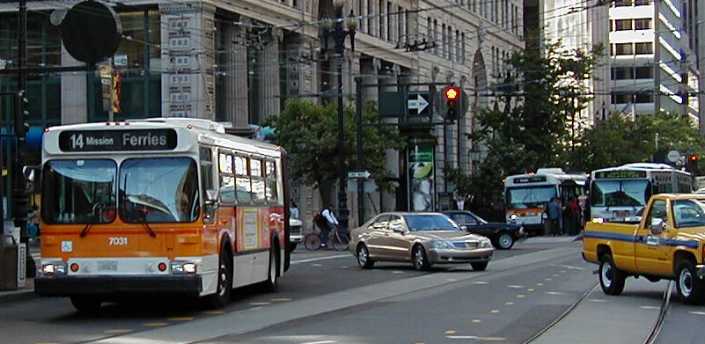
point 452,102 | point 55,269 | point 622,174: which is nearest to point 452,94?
point 452,102

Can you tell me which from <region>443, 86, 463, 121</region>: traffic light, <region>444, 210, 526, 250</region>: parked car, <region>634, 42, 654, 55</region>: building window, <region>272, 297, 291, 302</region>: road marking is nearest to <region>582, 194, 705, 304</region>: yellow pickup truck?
<region>272, 297, 291, 302</region>: road marking

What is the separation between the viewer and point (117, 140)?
1894cm

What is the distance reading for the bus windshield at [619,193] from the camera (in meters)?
49.9

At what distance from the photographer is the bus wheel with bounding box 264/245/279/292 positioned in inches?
955

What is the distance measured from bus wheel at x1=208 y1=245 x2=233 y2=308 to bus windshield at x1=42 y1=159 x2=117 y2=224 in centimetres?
217

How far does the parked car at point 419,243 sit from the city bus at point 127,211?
1175 centimetres

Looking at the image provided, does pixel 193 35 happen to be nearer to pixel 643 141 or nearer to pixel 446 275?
pixel 446 275

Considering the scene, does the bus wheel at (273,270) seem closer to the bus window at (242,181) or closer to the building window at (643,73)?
the bus window at (242,181)

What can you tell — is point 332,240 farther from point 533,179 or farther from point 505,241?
point 533,179

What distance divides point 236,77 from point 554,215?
16321mm

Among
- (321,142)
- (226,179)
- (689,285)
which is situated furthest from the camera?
(321,142)

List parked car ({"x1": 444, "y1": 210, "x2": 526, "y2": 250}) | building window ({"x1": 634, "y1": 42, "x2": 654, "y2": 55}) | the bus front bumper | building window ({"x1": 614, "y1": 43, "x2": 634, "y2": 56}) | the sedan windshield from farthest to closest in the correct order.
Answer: building window ({"x1": 614, "y1": 43, "x2": 634, "y2": 56}) < building window ({"x1": 634, "y1": 42, "x2": 654, "y2": 55}) < parked car ({"x1": 444, "y1": 210, "x2": 526, "y2": 250}) < the sedan windshield < the bus front bumper

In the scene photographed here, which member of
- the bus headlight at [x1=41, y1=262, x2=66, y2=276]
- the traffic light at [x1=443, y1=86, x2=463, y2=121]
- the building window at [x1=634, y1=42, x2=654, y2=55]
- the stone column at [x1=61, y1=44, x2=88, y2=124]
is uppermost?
the building window at [x1=634, y1=42, x2=654, y2=55]

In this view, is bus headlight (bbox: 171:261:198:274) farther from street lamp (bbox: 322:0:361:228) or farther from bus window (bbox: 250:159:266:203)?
street lamp (bbox: 322:0:361:228)
